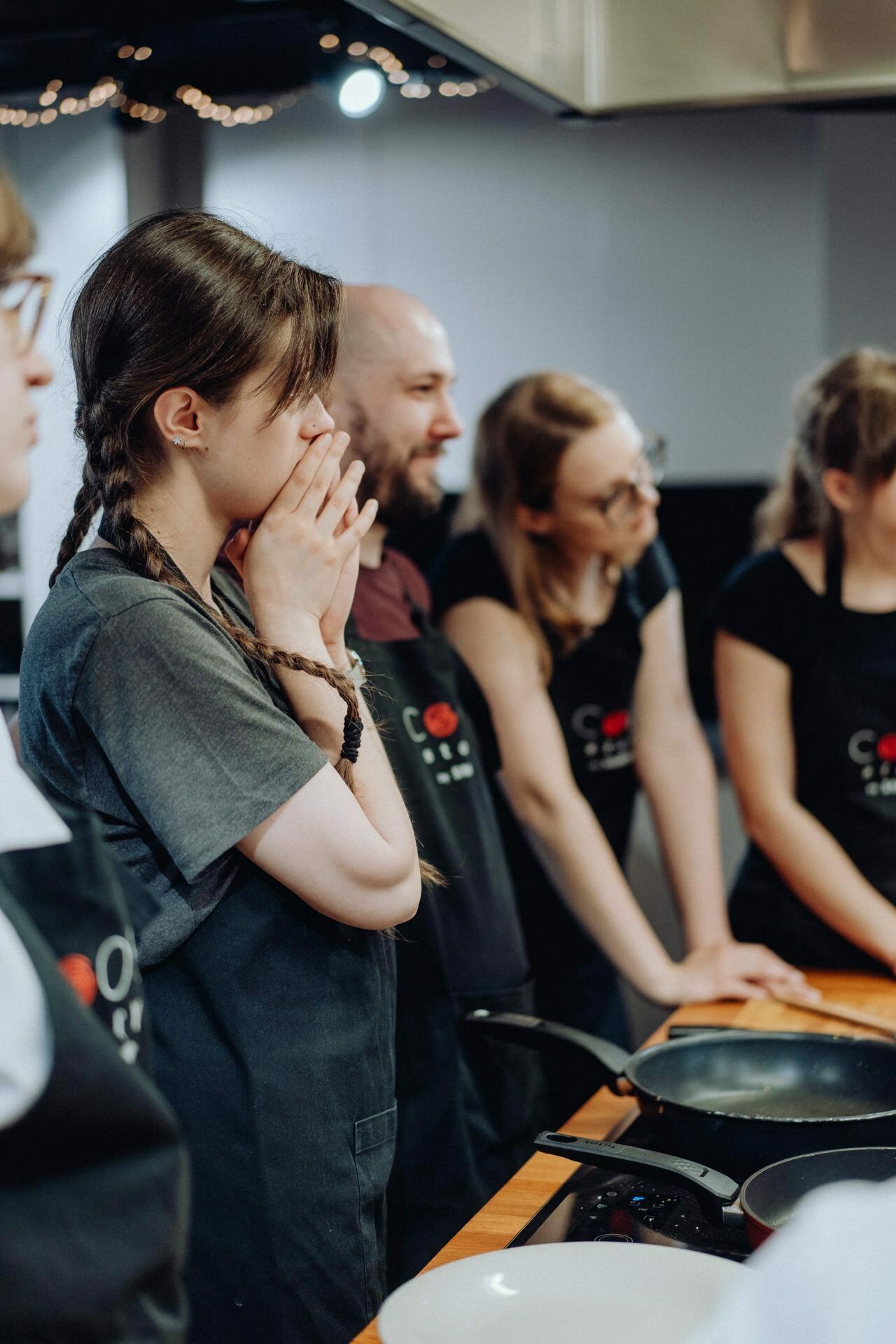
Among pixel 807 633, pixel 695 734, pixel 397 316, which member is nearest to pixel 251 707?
pixel 397 316

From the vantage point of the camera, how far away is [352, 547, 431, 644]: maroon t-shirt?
1.54m

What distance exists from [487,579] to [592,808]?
14.0 inches

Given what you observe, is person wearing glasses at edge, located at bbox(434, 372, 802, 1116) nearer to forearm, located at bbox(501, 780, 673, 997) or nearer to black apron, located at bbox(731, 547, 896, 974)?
forearm, located at bbox(501, 780, 673, 997)

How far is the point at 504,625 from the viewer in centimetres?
176

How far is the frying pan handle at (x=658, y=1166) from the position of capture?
89 cm

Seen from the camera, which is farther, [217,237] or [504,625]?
[504,625]

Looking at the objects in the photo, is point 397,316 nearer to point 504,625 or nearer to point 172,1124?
point 504,625

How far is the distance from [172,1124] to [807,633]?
129cm

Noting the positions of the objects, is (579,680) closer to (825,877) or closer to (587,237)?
(825,877)

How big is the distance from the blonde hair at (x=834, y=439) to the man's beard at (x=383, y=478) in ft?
1.86

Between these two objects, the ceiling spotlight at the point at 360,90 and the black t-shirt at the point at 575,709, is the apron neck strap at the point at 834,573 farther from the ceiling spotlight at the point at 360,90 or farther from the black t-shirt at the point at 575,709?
the ceiling spotlight at the point at 360,90

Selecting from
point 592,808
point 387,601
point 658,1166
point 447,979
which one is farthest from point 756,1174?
point 592,808

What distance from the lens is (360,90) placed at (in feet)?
5.36

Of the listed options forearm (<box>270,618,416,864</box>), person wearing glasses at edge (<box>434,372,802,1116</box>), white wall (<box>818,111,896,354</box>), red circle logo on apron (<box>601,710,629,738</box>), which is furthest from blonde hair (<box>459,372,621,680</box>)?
white wall (<box>818,111,896,354</box>)
